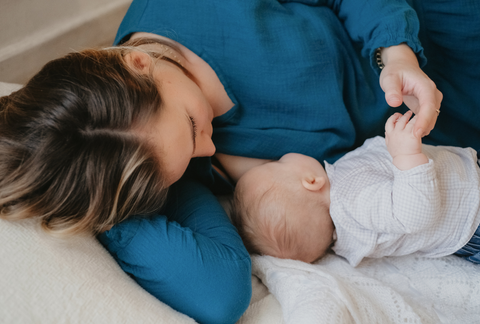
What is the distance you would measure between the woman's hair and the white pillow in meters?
0.04

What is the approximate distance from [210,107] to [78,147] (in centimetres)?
36

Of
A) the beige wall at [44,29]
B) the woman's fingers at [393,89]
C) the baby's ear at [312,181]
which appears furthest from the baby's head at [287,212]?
the beige wall at [44,29]

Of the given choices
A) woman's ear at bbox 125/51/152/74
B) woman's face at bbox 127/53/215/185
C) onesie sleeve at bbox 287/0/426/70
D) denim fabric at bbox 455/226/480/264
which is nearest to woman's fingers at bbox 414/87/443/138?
onesie sleeve at bbox 287/0/426/70

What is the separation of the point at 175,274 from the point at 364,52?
790 millimetres

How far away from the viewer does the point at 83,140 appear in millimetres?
677

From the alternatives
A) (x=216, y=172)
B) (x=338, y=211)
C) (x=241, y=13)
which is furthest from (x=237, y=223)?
(x=241, y=13)

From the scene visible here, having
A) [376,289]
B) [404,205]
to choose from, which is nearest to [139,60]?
[404,205]

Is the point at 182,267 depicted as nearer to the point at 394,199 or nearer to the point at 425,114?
the point at 394,199

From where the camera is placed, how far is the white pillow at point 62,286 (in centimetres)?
60

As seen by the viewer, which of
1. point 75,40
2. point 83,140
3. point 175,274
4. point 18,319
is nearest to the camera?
point 18,319

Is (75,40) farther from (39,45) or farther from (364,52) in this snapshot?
(364,52)

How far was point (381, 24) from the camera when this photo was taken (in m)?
0.98

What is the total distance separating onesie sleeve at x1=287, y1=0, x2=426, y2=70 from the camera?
0.95 meters

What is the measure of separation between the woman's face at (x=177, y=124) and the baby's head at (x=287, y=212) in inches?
8.0
